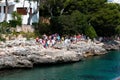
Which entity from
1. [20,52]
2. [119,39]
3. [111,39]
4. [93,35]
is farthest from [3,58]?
[119,39]

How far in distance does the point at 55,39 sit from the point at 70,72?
543 inches

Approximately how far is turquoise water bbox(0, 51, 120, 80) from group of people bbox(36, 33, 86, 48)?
4716mm

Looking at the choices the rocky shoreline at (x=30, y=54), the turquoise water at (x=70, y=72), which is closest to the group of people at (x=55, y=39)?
the rocky shoreline at (x=30, y=54)

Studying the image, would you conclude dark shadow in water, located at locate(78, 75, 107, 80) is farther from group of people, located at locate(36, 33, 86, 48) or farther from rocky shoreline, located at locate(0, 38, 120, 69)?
group of people, located at locate(36, 33, 86, 48)

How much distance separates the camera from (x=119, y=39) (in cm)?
9750

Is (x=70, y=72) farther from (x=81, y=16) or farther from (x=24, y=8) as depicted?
(x=24, y=8)

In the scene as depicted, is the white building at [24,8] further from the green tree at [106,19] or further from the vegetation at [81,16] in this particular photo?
the green tree at [106,19]

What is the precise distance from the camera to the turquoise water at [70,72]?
145ft

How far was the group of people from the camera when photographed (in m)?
56.5

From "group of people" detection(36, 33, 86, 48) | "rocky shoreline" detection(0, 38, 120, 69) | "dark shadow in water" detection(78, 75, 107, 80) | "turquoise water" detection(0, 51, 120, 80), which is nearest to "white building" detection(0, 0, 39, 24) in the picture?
"group of people" detection(36, 33, 86, 48)

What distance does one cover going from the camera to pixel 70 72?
48.7 m

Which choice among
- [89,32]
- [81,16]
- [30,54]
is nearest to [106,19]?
[89,32]

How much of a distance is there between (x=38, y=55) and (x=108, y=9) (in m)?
35.1

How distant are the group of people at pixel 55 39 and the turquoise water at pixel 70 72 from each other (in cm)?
472
